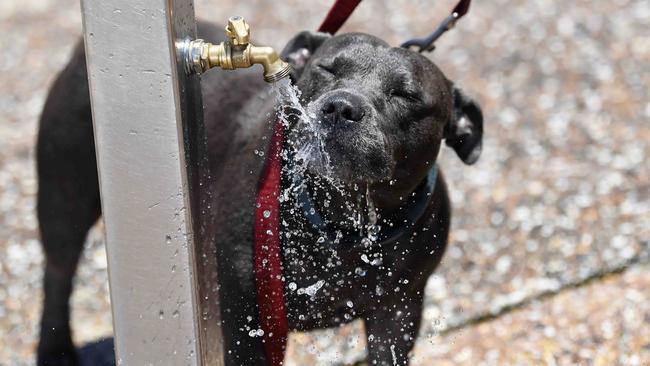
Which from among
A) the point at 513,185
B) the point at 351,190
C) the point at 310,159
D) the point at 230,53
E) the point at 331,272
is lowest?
the point at 513,185

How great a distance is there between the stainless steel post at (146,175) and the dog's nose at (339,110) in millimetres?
675

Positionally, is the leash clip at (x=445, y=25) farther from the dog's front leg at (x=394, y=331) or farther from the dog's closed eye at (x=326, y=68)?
the dog's front leg at (x=394, y=331)

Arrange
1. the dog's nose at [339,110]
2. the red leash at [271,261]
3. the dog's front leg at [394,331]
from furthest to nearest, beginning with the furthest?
the dog's front leg at [394,331] → the red leash at [271,261] → the dog's nose at [339,110]

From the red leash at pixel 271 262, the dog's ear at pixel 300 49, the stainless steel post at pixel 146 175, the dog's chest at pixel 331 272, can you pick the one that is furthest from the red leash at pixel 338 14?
the stainless steel post at pixel 146 175

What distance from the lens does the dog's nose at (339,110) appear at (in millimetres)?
2922

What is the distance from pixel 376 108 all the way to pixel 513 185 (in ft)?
7.67

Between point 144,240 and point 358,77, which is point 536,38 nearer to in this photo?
point 358,77

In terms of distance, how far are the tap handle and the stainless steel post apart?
12cm

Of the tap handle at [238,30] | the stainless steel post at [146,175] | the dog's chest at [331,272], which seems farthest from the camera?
the dog's chest at [331,272]

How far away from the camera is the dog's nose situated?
2.92 m

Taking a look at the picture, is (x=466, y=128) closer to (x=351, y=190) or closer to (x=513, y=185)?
(x=351, y=190)

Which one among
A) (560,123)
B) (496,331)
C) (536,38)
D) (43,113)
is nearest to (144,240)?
(43,113)

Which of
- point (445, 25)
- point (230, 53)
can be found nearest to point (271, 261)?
point (230, 53)

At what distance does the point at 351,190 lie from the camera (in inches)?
124
